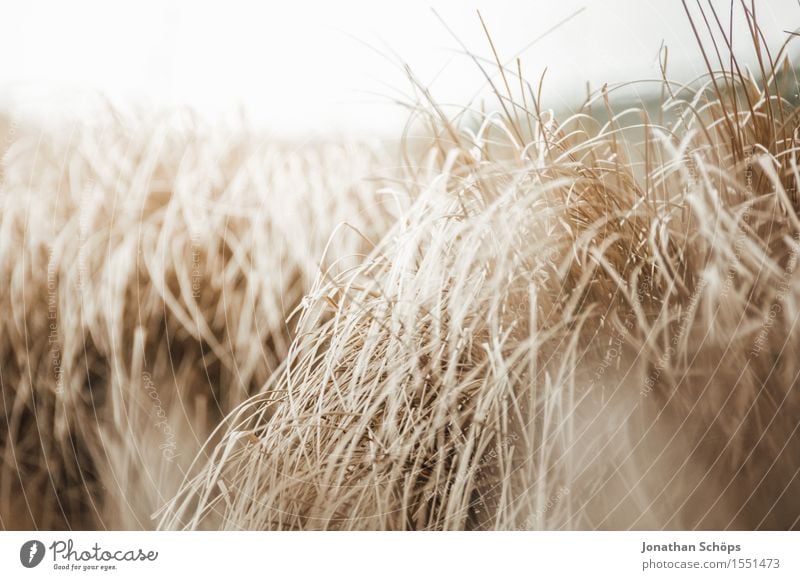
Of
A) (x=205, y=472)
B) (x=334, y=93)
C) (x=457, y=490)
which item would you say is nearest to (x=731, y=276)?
(x=457, y=490)

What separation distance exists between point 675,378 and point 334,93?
0.55 m

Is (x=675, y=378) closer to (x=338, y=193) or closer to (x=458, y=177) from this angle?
(x=458, y=177)

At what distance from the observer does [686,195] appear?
76cm

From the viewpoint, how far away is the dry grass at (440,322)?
74 cm
